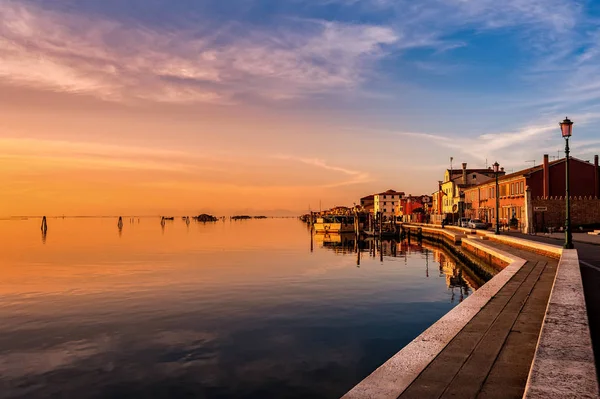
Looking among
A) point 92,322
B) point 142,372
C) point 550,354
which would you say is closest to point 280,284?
point 92,322

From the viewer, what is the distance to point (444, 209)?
111 meters

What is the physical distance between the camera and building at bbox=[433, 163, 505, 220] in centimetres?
9644

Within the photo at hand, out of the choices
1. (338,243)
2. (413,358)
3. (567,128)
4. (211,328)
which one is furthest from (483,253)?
(338,243)

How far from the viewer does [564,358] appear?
6.17 m

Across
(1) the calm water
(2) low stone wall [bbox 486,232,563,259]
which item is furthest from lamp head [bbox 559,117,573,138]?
(1) the calm water

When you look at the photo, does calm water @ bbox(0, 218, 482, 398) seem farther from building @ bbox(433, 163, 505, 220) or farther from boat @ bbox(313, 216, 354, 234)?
boat @ bbox(313, 216, 354, 234)

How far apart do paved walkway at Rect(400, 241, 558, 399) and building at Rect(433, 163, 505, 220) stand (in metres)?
84.0

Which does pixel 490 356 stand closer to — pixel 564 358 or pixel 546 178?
pixel 564 358

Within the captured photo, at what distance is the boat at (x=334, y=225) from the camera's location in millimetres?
109975

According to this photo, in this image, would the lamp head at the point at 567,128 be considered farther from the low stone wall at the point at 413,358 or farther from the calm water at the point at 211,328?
the low stone wall at the point at 413,358

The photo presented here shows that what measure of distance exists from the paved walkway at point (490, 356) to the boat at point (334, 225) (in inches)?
3824

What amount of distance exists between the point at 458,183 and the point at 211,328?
9201 cm

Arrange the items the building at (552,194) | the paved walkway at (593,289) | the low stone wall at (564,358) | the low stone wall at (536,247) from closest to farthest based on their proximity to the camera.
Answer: the low stone wall at (564,358), the paved walkway at (593,289), the low stone wall at (536,247), the building at (552,194)

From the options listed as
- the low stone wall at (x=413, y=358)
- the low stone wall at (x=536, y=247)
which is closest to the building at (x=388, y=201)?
the low stone wall at (x=536, y=247)
